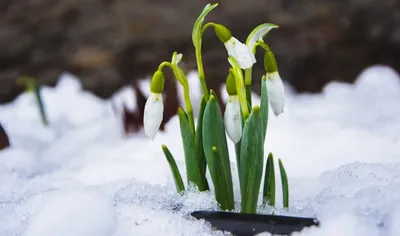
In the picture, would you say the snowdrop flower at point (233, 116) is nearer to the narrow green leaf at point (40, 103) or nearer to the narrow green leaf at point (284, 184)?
the narrow green leaf at point (284, 184)

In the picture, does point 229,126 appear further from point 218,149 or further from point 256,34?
point 256,34

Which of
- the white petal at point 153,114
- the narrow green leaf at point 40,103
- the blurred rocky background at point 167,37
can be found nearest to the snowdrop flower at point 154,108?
the white petal at point 153,114

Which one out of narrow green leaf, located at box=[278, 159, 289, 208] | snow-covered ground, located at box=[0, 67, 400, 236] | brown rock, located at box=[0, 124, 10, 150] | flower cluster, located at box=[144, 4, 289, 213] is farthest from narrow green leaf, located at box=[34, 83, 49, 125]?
narrow green leaf, located at box=[278, 159, 289, 208]

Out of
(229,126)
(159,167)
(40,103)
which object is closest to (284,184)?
(229,126)

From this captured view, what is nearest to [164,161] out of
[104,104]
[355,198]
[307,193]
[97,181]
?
[97,181]

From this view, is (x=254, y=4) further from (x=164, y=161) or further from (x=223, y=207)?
(x=223, y=207)

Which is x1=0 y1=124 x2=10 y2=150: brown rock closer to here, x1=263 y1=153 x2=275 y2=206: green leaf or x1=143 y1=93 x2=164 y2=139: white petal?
x1=143 y1=93 x2=164 y2=139: white petal
